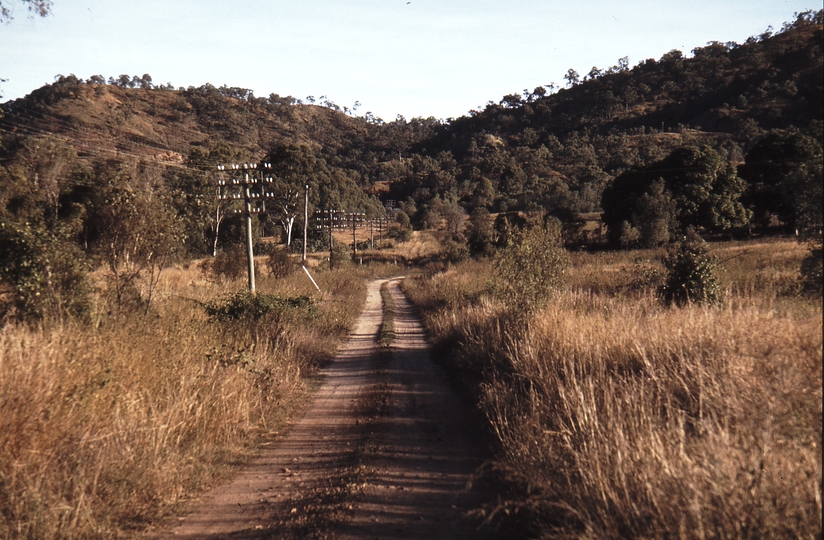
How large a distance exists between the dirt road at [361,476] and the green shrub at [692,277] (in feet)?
15.2

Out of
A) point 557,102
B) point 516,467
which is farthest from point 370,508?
point 557,102

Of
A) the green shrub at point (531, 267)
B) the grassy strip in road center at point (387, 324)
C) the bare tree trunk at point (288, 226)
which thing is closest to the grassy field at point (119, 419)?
the green shrub at point (531, 267)

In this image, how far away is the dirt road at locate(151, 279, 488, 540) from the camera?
16.3 feet

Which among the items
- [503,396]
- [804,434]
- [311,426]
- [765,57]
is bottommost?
[311,426]

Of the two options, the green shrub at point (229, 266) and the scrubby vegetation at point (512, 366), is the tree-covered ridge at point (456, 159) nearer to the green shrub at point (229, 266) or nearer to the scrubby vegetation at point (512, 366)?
the scrubby vegetation at point (512, 366)

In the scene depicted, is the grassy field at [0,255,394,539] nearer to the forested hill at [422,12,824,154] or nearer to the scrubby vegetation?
the scrubby vegetation

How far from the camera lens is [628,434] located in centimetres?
455

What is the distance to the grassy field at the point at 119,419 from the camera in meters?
4.58

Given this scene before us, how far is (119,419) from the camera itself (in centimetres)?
571

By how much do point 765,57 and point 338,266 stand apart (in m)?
33.7

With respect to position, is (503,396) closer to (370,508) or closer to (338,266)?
(370,508)

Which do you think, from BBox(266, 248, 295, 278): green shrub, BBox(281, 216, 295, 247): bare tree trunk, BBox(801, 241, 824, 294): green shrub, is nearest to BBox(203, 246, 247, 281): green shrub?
BBox(266, 248, 295, 278): green shrub

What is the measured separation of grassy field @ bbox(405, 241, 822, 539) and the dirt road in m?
0.49

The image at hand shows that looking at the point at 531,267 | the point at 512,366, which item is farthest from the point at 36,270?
the point at 531,267
